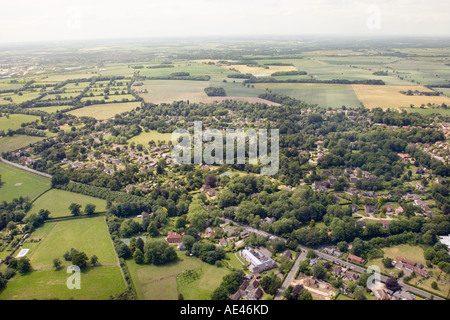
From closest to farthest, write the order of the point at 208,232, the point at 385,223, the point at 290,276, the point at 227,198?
the point at 290,276 < the point at 208,232 < the point at 385,223 < the point at 227,198

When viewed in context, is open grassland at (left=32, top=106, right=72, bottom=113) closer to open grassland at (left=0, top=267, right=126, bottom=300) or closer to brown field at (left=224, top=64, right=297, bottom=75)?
open grassland at (left=0, top=267, right=126, bottom=300)

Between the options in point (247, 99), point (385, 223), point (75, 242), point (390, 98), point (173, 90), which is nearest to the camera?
point (75, 242)

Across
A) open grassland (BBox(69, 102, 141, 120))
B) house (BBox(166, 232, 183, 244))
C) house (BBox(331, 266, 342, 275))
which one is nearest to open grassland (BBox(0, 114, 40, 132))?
open grassland (BBox(69, 102, 141, 120))

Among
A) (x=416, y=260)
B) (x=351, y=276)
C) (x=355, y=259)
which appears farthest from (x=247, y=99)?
(x=351, y=276)

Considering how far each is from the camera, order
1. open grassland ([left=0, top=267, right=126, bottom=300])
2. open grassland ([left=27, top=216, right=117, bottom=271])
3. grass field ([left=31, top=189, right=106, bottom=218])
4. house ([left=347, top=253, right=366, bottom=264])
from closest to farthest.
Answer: open grassland ([left=0, top=267, right=126, bottom=300]) < house ([left=347, top=253, right=366, bottom=264]) < open grassland ([left=27, top=216, right=117, bottom=271]) < grass field ([left=31, top=189, right=106, bottom=218])

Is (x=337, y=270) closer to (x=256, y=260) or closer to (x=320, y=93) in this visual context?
(x=256, y=260)

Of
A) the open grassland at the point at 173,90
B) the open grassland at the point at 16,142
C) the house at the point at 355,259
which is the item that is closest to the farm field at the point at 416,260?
the house at the point at 355,259
